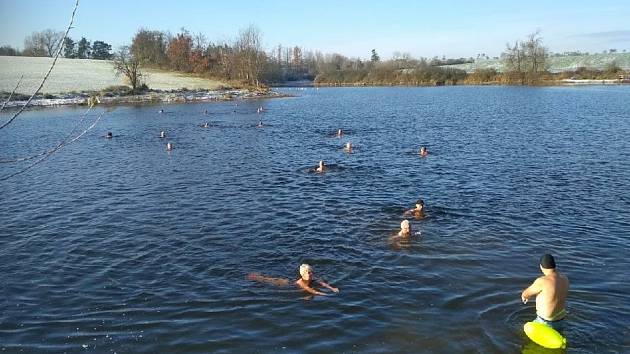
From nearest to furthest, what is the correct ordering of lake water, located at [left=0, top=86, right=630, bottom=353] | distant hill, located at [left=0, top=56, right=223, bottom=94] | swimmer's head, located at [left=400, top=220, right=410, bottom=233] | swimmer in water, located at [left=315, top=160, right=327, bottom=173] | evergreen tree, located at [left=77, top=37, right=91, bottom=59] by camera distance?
lake water, located at [left=0, top=86, right=630, bottom=353]
swimmer's head, located at [left=400, top=220, right=410, bottom=233]
swimmer in water, located at [left=315, top=160, right=327, bottom=173]
distant hill, located at [left=0, top=56, right=223, bottom=94]
evergreen tree, located at [left=77, top=37, right=91, bottom=59]

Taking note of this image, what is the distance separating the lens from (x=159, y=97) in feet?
277

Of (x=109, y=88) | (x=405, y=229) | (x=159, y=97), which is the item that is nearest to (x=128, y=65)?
(x=109, y=88)

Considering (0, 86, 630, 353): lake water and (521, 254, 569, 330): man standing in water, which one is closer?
(521, 254, 569, 330): man standing in water

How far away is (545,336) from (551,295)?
883mm

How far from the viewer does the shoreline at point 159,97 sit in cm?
7381

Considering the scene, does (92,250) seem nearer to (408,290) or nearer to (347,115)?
(408,290)

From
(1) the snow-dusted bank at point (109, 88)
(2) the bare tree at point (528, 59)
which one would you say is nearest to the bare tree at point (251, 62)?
(1) the snow-dusted bank at point (109, 88)

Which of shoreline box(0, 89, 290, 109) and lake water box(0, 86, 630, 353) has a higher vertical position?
shoreline box(0, 89, 290, 109)

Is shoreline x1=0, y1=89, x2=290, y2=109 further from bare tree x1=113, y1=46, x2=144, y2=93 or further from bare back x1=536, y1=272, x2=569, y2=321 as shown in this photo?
bare back x1=536, y1=272, x2=569, y2=321

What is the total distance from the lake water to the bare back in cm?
86

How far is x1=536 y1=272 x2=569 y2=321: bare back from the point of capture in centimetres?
Result: 1090

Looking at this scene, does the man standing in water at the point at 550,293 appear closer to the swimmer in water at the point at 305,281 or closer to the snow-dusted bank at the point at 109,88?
the swimmer in water at the point at 305,281

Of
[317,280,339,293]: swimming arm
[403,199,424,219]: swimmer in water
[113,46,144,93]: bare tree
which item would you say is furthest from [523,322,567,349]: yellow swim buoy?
[113,46,144,93]: bare tree

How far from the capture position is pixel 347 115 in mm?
64125
